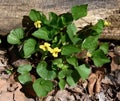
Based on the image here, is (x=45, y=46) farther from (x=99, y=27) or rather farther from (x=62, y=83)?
(x=99, y=27)

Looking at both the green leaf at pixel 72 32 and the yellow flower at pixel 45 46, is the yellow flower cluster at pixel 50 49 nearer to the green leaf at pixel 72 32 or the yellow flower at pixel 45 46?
the yellow flower at pixel 45 46

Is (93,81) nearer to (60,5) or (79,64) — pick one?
(79,64)

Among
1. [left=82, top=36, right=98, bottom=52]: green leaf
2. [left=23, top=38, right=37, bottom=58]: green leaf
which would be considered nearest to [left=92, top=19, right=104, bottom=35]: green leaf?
[left=82, top=36, right=98, bottom=52]: green leaf

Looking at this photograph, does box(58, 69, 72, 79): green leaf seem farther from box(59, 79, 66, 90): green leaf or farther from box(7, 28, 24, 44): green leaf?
box(7, 28, 24, 44): green leaf

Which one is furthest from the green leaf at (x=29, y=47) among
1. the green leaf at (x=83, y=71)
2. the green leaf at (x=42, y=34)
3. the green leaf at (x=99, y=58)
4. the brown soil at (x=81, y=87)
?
the green leaf at (x=99, y=58)

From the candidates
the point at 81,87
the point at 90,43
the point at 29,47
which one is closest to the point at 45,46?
the point at 29,47

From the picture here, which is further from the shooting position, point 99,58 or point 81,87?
point 81,87
